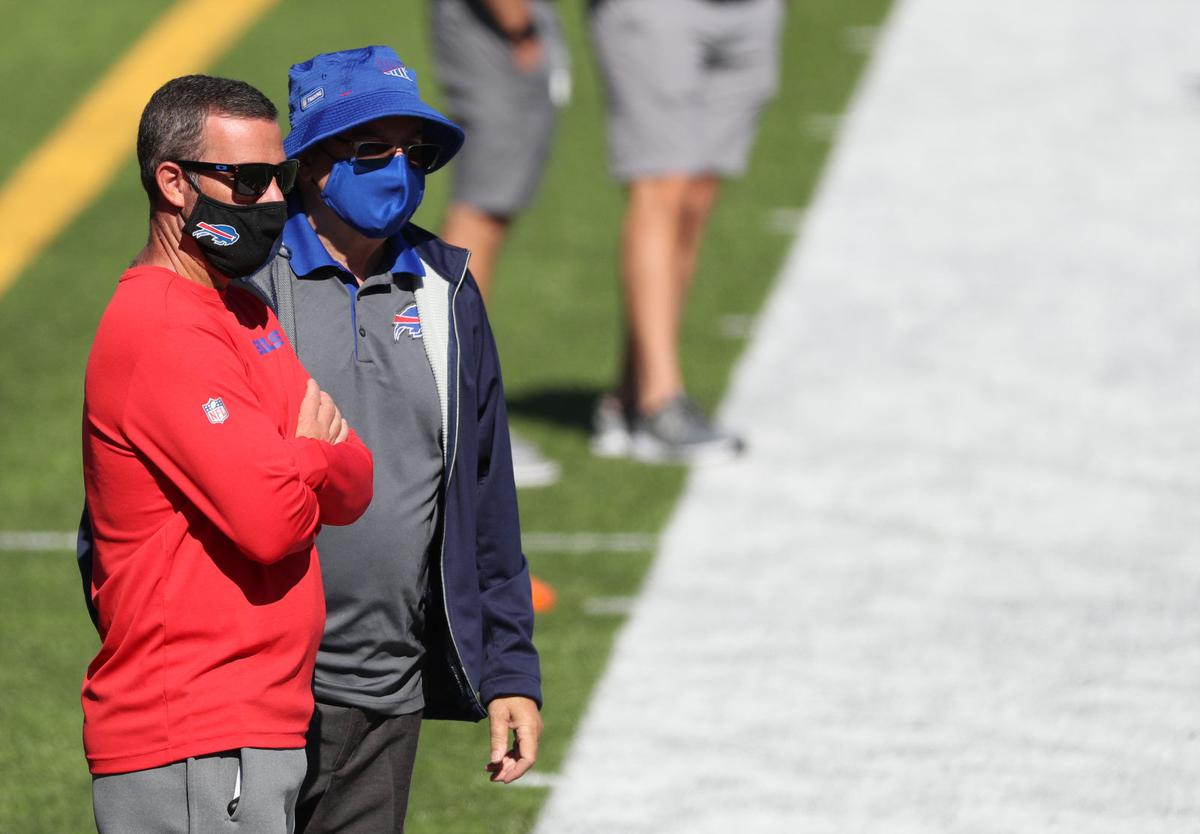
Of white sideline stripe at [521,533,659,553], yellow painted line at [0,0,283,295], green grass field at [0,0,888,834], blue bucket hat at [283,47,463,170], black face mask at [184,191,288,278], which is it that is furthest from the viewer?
yellow painted line at [0,0,283,295]

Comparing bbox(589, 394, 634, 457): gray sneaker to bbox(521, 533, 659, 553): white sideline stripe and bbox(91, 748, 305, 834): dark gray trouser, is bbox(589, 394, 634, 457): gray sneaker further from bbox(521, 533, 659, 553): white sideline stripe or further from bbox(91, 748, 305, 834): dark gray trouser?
bbox(91, 748, 305, 834): dark gray trouser

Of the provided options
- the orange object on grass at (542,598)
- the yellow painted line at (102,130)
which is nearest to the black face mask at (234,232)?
the orange object on grass at (542,598)

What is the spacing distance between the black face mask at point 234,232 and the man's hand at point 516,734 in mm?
801

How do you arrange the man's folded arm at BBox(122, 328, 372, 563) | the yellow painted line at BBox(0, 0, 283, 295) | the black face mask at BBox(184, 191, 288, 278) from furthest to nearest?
the yellow painted line at BBox(0, 0, 283, 295) → the black face mask at BBox(184, 191, 288, 278) → the man's folded arm at BBox(122, 328, 372, 563)

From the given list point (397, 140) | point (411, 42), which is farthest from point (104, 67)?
point (397, 140)

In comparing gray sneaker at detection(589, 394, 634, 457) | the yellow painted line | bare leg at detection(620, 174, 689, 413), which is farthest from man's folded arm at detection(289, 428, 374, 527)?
the yellow painted line

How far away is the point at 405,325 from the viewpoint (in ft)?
9.98

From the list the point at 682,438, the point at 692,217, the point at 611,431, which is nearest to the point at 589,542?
the point at 682,438

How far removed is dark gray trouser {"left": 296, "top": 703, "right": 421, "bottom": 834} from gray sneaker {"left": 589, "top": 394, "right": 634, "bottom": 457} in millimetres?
3644

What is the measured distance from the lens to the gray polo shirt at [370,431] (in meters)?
3.03

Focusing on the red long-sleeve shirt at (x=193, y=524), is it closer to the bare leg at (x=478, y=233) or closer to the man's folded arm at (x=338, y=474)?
the man's folded arm at (x=338, y=474)

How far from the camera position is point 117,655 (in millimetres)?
2689

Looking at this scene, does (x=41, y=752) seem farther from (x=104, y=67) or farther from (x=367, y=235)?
(x=104, y=67)

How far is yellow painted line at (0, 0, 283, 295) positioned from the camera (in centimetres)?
938
